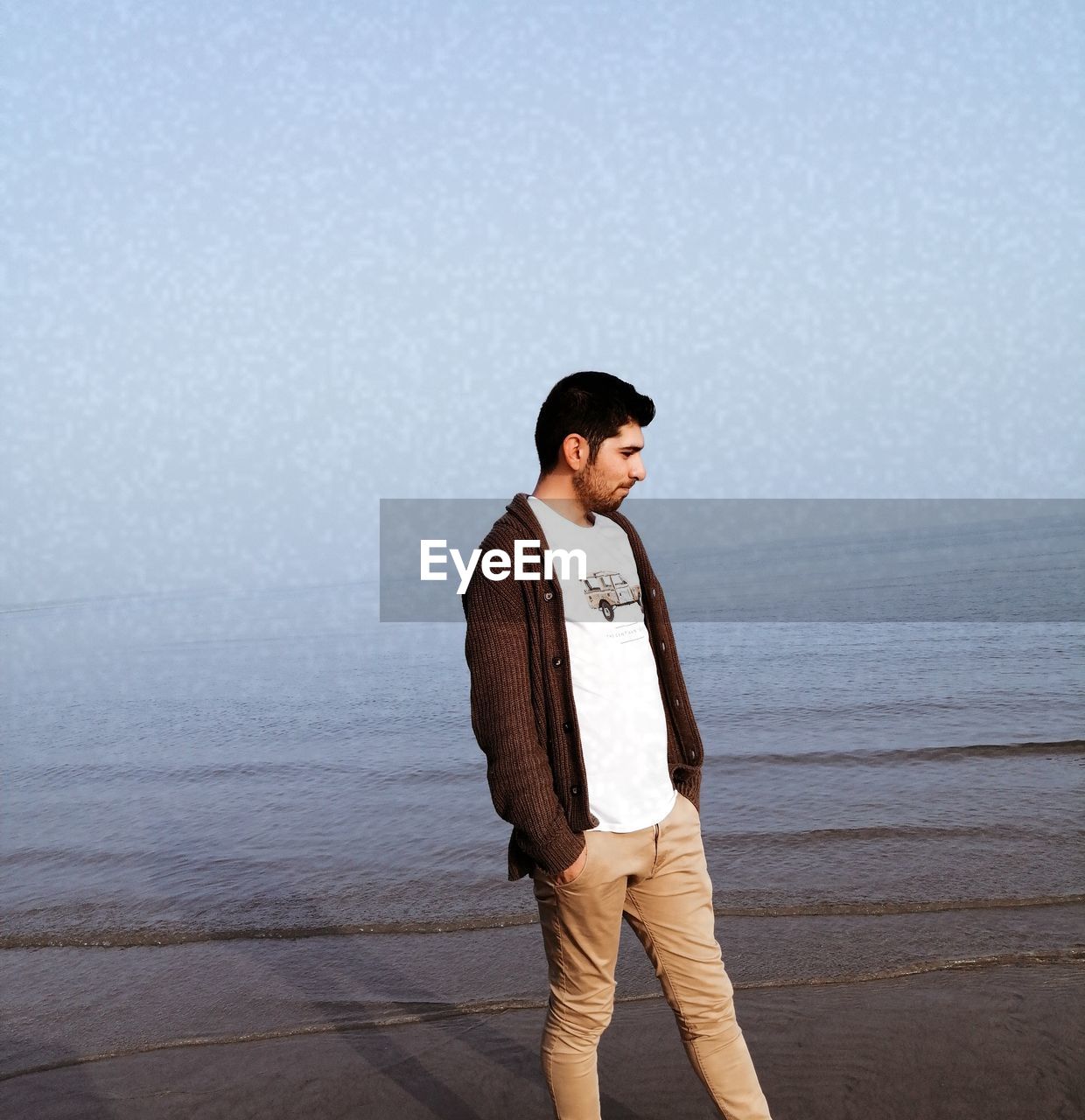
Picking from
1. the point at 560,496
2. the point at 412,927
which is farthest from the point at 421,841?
the point at 560,496

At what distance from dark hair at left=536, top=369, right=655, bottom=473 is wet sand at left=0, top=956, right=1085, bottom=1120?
2.32 meters

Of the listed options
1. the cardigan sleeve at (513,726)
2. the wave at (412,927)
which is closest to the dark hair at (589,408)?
the cardigan sleeve at (513,726)

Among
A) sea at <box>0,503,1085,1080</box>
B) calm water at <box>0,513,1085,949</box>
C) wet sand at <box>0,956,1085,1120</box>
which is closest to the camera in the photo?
wet sand at <box>0,956,1085,1120</box>

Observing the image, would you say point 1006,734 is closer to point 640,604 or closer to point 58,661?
point 640,604

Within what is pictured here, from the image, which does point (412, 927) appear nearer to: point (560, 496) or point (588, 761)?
point (588, 761)

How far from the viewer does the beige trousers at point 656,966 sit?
99.3 inches

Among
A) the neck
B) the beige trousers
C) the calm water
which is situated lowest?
the calm water

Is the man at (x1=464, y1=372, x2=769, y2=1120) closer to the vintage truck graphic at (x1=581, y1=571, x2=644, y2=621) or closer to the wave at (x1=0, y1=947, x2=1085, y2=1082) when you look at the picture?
the vintage truck graphic at (x1=581, y1=571, x2=644, y2=621)

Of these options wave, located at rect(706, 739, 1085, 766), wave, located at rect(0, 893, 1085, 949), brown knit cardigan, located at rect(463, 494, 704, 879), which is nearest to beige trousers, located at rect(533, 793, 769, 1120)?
brown knit cardigan, located at rect(463, 494, 704, 879)

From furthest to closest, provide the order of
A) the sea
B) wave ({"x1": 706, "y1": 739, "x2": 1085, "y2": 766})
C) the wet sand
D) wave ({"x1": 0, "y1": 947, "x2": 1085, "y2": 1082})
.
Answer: wave ({"x1": 706, "y1": 739, "x2": 1085, "y2": 766})
the sea
wave ({"x1": 0, "y1": 947, "x2": 1085, "y2": 1082})
the wet sand

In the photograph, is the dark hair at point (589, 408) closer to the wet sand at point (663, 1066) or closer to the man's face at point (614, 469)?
the man's face at point (614, 469)

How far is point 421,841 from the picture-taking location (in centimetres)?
674

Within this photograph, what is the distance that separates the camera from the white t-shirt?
2.53 m

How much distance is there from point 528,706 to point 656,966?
0.81 meters
